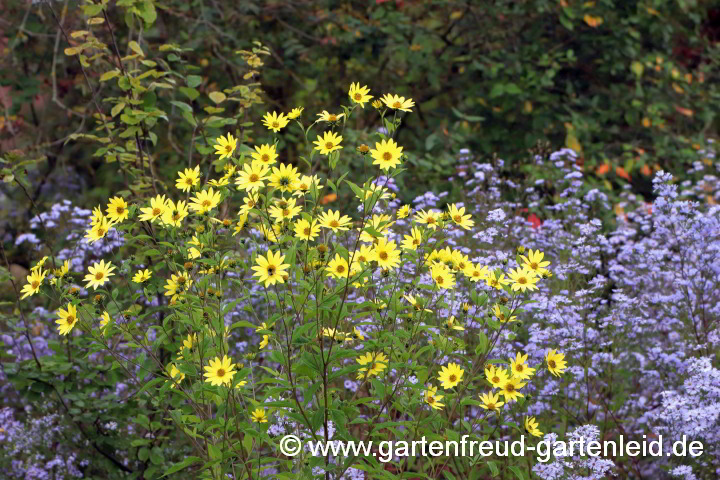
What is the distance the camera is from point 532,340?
2875 mm

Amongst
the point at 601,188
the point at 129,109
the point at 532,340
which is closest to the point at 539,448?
the point at 532,340

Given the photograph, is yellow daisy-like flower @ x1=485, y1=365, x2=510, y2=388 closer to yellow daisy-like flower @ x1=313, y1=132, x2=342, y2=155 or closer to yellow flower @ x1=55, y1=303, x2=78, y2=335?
yellow daisy-like flower @ x1=313, y1=132, x2=342, y2=155

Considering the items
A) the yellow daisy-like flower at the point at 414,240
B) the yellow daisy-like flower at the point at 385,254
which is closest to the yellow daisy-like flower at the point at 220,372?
the yellow daisy-like flower at the point at 385,254

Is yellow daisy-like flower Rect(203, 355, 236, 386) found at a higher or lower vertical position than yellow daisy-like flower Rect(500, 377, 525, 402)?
lower

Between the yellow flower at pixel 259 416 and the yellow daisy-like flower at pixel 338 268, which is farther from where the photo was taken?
the yellow flower at pixel 259 416

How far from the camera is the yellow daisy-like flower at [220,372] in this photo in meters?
1.94

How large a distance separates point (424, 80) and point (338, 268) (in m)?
4.28

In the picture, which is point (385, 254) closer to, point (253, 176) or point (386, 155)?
point (386, 155)

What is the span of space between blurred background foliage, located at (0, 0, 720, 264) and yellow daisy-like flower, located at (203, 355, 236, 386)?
327 centimetres

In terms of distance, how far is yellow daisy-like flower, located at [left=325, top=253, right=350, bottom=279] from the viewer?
2.04m

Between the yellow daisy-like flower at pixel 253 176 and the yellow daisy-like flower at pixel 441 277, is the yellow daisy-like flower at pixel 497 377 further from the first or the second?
the yellow daisy-like flower at pixel 253 176

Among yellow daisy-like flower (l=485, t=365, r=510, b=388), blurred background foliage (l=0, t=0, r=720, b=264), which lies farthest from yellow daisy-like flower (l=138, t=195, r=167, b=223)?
blurred background foliage (l=0, t=0, r=720, b=264)

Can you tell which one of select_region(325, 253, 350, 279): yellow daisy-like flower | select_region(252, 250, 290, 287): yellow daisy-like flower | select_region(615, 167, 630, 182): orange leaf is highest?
select_region(615, 167, 630, 182): orange leaf

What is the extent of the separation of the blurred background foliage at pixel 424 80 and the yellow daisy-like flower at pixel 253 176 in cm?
315
